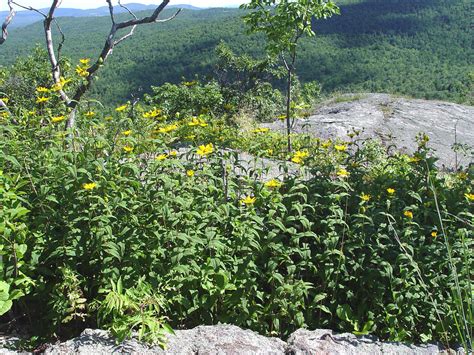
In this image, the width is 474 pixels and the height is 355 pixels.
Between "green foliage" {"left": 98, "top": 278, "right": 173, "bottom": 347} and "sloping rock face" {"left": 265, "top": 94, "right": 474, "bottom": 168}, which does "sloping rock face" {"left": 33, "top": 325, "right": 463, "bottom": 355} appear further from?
"sloping rock face" {"left": 265, "top": 94, "right": 474, "bottom": 168}

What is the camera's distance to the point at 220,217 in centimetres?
267

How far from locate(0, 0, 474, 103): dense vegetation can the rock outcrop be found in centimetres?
3375

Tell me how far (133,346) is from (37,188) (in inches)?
40.7

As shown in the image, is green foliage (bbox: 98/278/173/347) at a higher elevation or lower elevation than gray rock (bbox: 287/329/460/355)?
higher

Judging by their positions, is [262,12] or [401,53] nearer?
[262,12]

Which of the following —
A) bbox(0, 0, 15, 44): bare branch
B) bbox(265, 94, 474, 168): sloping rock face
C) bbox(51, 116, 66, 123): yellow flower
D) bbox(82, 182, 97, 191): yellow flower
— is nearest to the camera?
bbox(82, 182, 97, 191): yellow flower

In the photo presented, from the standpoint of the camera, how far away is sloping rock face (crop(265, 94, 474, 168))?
885 cm

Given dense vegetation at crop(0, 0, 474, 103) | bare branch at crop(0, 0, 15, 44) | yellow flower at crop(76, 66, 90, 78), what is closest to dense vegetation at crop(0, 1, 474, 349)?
yellow flower at crop(76, 66, 90, 78)

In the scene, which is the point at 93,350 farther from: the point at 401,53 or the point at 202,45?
the point at 202,45

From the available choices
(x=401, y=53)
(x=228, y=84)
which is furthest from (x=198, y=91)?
(x=401, y=53)

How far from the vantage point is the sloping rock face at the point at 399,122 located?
8.85m

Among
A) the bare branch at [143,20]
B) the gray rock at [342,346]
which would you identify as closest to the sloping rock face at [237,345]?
the gray rock at [342,346]

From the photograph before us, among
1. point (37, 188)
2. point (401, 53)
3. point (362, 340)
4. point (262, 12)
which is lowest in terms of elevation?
point (401, 53)

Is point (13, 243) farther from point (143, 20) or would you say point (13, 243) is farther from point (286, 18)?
point (286, 18)
